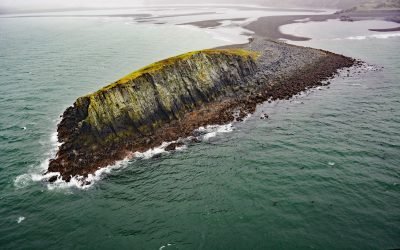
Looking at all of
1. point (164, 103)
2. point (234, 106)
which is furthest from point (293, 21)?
point (164, 103)

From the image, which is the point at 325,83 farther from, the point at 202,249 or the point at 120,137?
the point at 202,249

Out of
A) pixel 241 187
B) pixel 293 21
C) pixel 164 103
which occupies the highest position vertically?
pixel 293 21

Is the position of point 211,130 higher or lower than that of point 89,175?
higher

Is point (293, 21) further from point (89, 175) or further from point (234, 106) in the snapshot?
point (89, 175)

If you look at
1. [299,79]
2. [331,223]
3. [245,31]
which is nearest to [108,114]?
[331,223]

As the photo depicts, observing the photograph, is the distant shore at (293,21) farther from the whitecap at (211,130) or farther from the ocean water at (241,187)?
the whitecap at (211,130)

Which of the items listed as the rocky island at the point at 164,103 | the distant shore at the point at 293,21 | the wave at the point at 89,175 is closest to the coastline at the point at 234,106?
the rocky island at the point at 164,103

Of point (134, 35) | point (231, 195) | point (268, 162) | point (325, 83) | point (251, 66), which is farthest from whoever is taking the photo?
point (134, 35)
